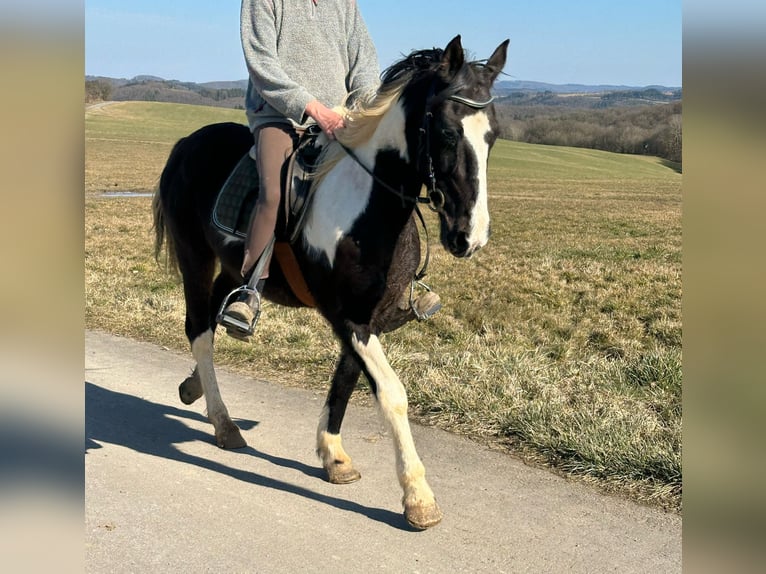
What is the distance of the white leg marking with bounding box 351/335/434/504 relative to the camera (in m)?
4.00

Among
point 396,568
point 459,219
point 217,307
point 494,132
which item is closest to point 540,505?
point 396,568

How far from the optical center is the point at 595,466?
14.7ft

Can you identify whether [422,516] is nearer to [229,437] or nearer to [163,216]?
[229,437]

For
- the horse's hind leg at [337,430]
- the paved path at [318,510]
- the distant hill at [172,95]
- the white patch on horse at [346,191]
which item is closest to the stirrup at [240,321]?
the white patch on horse at [346,191]

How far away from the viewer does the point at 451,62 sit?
145 inches

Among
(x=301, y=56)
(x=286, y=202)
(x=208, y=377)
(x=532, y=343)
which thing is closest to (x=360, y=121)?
(x=286, y=202)

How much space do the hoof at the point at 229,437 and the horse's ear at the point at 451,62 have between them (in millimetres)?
2941

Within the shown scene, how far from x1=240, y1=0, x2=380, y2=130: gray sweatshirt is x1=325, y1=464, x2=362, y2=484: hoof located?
2.16m

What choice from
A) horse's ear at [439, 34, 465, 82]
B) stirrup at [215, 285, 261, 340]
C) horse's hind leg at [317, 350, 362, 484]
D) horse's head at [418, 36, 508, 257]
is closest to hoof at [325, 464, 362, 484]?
horse's hind leg at [317, 350, 362, 484]

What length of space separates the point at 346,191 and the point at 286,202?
0.45 metres

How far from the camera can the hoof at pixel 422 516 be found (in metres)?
3.92

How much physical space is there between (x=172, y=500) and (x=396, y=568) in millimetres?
1462
